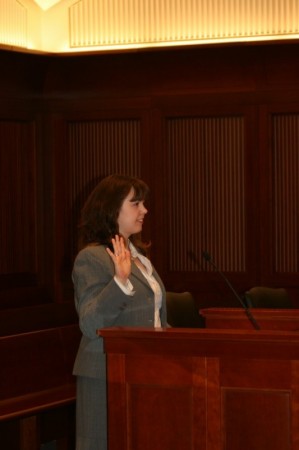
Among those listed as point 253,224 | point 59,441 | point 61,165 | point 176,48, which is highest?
point 176,48

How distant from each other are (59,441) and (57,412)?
177 millimetres

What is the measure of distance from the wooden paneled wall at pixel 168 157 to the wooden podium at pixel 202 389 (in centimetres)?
440

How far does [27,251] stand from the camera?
7.91 meters

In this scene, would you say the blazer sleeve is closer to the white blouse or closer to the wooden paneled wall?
the white blouse

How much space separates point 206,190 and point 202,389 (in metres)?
4.74

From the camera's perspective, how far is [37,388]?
5328 mm

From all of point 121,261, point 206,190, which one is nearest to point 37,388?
point 121,261

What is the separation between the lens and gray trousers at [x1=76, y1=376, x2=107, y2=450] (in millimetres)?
3404

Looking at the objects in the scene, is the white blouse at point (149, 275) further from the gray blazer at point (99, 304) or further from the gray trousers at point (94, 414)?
the gray trousers at point (94, 414)

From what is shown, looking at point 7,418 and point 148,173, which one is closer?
point 7,418

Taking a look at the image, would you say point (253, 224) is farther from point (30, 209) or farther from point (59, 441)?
point (59, 441)

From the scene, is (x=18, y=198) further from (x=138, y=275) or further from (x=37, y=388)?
(x=138, y=275)

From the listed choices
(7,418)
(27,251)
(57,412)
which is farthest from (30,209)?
(7,418)

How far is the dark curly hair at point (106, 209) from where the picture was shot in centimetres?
354
